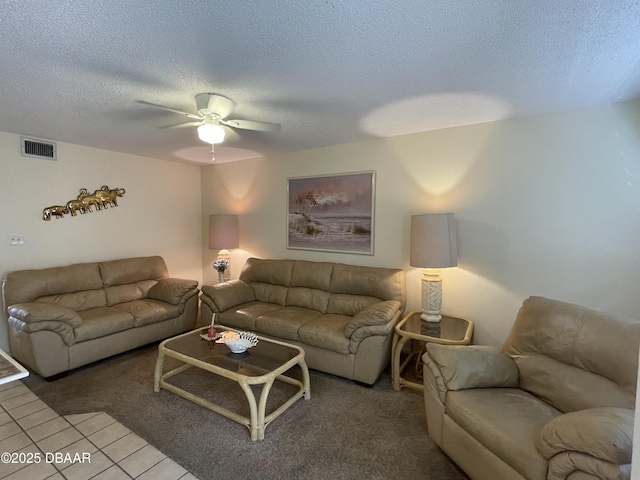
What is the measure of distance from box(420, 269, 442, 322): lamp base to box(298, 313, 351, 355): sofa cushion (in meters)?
0.78

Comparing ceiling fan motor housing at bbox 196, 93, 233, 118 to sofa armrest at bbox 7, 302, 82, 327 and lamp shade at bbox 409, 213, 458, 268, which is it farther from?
sofa armrest at bbox 7, 302, 82, 327

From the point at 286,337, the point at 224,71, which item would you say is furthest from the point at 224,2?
the point at 286,337

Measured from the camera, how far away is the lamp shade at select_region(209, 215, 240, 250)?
164 inches

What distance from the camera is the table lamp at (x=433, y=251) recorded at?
2617 millimetres

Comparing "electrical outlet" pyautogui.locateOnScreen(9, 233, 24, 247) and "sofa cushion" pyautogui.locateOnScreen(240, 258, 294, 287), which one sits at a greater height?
"electrical outlet" pyautogui.locateOnScreen(9, 233, 24, 247)

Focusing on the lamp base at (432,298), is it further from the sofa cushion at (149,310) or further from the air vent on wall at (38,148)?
the air vent on wall at (38,148)

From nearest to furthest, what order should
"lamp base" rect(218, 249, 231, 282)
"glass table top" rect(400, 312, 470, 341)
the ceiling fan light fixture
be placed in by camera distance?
the ceiling fan light fixture, "glass table top" rect(400, 312, 470, 341), "lamp base" rect(218, 249, 231, 282)

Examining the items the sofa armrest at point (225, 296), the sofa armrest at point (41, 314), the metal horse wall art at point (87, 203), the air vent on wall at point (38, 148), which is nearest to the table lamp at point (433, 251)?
the sofa armrest at point (225, 296)

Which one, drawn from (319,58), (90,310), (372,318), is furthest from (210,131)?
(90,310)

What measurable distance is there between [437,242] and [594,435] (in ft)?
5.40

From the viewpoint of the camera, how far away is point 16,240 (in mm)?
3197

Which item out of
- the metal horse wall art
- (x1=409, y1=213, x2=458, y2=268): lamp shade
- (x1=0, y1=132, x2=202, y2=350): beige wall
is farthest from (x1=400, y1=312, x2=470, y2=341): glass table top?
the metal horse wall art

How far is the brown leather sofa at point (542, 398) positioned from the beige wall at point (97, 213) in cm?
402

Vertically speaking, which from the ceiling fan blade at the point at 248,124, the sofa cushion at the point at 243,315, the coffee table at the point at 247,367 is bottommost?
the coffee table at the point at 247,367
